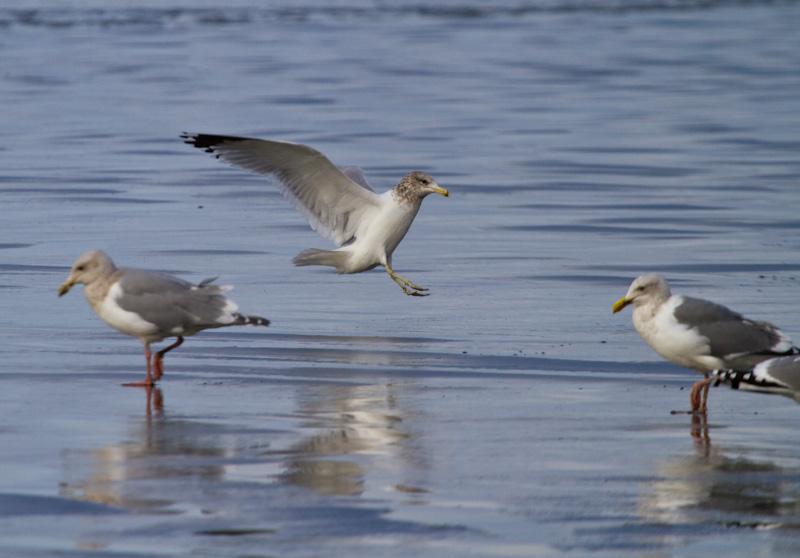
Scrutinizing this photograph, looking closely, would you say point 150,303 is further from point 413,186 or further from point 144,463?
point 413,186

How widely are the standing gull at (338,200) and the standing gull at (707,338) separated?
3096 millimetres

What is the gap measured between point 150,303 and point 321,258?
9.82 feet

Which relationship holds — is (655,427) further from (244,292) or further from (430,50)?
(430,50)

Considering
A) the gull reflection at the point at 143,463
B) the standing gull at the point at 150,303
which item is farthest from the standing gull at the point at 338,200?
the gull reflection at the point at 143,463

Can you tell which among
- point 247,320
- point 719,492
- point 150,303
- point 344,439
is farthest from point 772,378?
point 150,303

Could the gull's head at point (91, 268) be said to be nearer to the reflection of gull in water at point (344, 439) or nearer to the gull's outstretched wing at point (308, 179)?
the reflection of gull in water at point (344, 439)

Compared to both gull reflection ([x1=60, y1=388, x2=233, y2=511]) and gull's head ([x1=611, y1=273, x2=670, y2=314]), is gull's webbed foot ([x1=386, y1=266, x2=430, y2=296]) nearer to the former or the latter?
gull's head ([x1=611, y1=273, x2=670, y2=314])

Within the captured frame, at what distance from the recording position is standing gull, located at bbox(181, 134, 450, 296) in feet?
32.1

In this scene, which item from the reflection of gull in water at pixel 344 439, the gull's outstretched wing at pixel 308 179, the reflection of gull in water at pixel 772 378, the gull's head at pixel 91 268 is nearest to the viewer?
the reflection of gull in water at pixel 344 439

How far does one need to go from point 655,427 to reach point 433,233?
6.41 meters

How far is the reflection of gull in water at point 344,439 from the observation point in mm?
5434

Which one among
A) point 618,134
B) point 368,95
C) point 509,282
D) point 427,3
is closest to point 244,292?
point 509,282

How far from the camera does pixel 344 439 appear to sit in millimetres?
5996

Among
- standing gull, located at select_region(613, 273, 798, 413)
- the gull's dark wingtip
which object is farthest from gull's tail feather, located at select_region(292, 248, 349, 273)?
standing gull, located at select_region(613, 273, 798, 413)
